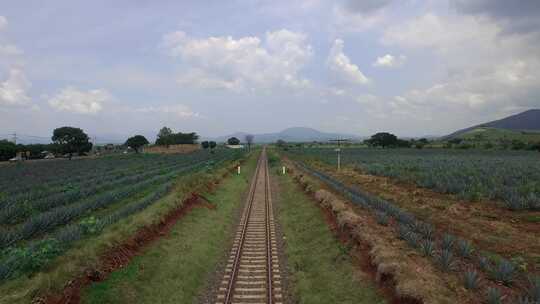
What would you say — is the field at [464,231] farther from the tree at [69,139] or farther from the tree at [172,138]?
the tree at [172,138]

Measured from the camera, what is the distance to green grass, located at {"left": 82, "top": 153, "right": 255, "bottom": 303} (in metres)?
9.38

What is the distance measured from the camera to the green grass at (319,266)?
9602 millimetres

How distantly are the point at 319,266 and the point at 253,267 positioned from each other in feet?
9.04

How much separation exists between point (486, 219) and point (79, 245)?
20475mm

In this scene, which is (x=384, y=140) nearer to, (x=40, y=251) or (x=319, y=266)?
(x=319, y=266)

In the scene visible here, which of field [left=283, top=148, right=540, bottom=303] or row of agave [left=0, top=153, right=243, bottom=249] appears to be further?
row of agave [left=0, top=153, right=243, bottom=249]

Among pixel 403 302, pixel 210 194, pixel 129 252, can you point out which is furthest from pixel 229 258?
pixel 210 194

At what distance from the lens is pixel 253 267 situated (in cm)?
1199

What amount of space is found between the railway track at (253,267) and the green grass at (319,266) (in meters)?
0.73

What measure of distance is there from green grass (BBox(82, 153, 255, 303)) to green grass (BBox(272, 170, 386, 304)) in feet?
11.4

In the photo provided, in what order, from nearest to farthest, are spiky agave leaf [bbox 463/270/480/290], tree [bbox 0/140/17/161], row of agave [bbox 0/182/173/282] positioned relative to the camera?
1. spiky agave leaf [bbox 463/270/480/290]
2. row of agave [bbox 0/182/173/282]
3. tree [bbox 0/140/17/161]

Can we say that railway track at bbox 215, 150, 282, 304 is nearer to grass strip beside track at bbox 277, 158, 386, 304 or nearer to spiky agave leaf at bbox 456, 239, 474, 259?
grass strip beside track at bbox 277, 158, 386, 304

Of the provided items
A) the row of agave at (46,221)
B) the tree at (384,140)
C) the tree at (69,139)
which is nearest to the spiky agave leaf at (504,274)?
the row of agave at (46,221)

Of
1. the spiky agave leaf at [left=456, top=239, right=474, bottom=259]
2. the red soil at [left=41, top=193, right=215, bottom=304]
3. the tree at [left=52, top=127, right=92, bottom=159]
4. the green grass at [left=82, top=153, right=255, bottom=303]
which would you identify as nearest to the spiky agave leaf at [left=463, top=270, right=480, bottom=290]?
the spiky agave leaf at [left=456, top=239, right=474, bottom=259]
